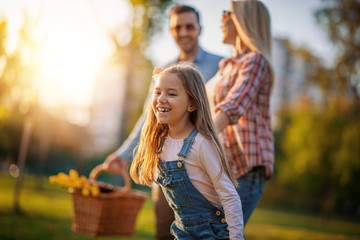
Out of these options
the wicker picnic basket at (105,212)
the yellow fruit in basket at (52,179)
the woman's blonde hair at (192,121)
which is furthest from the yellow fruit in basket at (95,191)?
the woman's blonde hair at (192,121)

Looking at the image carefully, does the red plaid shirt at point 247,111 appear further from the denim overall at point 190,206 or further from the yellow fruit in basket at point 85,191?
the yellow fruit in basket at point 85,191

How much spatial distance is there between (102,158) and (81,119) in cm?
326

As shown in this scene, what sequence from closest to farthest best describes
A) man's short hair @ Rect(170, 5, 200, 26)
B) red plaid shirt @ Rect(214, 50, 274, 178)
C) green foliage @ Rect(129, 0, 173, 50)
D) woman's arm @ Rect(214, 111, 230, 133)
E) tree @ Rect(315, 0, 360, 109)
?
woman's arm @ Rect(214, 111, 230, 133)
red plaid shirt @ Rect(214, 50, 274, 178)
man's short hair @ Rect(170, 5, 200, 26)
green foliage @ Rect(129, 0, 173, 50)
tree @ Rect(315, 0, 360, 109)

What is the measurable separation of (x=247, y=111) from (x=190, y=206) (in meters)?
0.79

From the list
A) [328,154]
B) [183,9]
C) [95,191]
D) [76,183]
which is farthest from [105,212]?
[328,154]

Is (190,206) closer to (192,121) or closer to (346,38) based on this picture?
(192,121)

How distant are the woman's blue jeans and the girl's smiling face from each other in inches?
24.3

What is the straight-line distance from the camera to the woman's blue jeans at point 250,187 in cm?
220

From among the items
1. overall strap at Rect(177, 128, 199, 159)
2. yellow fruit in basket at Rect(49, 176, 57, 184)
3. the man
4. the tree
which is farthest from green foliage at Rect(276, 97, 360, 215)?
overall strap at Rect(177, 128, 199, 159)

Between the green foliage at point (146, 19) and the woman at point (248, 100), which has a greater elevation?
the green foliage at point (146, 19)

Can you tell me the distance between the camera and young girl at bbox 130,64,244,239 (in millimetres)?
1743

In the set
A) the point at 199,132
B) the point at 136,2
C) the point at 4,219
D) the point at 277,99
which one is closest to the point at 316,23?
the point at 136,2

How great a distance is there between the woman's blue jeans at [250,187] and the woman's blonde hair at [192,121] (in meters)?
0.41

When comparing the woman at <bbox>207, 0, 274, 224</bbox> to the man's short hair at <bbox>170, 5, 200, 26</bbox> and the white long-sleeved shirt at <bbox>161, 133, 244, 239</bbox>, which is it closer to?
the white long-sleeved shirt at <bbox>161, 133, 244, 239</bbox>
